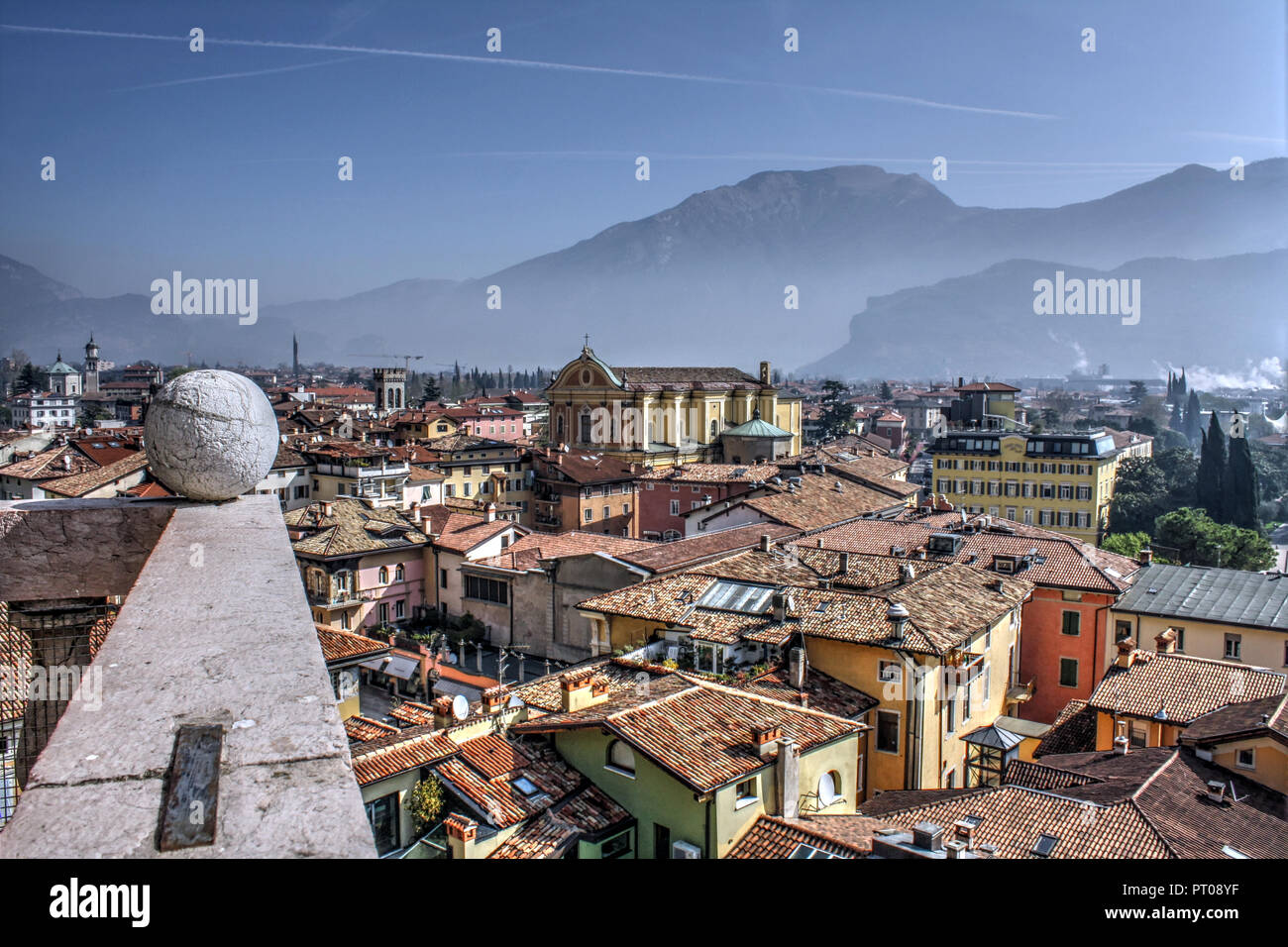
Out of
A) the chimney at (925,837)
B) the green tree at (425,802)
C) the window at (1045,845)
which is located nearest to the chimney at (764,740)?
the chimney at (925,837)

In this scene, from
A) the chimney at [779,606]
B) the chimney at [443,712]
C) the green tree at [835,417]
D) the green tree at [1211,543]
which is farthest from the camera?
the green tree at [835,417]

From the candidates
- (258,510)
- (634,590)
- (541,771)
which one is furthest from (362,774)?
(634,590)

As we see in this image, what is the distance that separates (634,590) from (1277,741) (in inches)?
361

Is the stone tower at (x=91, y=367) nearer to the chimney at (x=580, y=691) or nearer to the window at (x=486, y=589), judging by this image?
the window at (x=486, y=589)

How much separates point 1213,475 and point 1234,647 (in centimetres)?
2642

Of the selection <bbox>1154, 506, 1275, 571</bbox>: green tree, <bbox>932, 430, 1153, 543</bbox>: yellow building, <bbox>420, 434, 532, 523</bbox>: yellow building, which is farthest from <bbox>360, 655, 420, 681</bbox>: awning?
<bbox>932, 430, 1153, 543</bbox>: yellow building

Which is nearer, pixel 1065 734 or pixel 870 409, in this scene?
pixel 1065 734

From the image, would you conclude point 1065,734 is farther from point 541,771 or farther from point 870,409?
point 870,409

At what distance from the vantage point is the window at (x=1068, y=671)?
17.6 metres

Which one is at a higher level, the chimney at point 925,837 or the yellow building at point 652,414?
the yellow building at point 652,414

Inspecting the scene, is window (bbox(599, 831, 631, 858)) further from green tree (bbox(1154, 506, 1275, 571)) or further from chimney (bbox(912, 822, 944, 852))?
green tree (bbox(1154, 506, 1275, 571))

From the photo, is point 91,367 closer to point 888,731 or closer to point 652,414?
point 652,414

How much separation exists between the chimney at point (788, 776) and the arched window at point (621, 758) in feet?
4.31

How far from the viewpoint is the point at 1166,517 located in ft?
114
